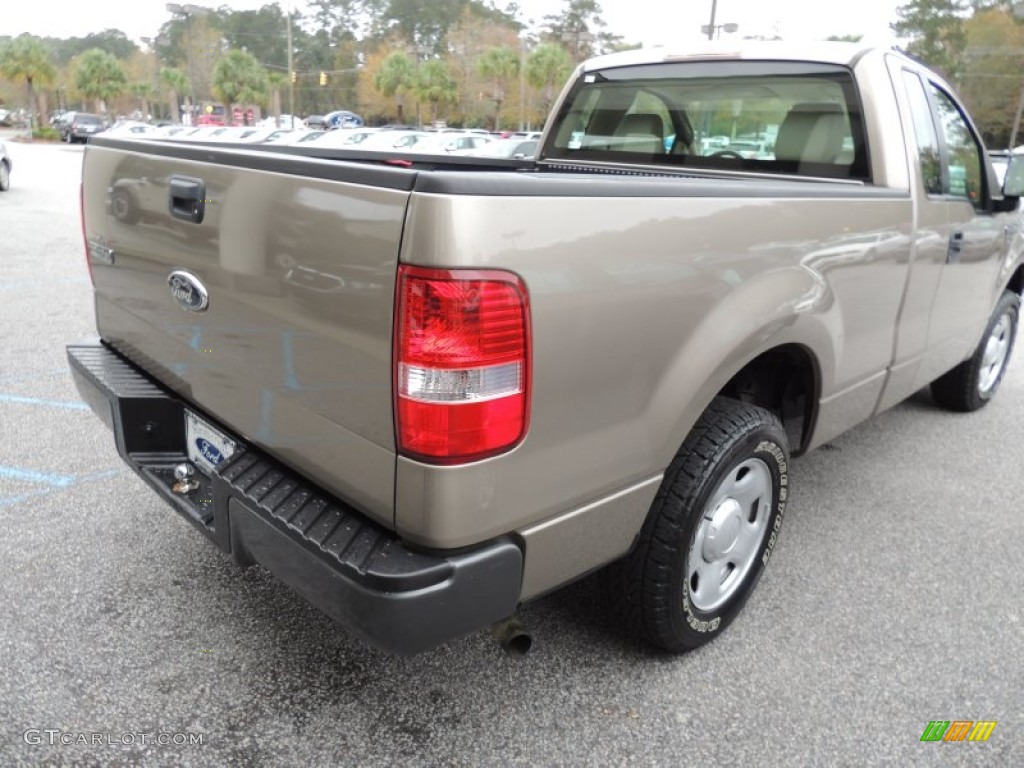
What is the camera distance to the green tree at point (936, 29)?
57972 mm

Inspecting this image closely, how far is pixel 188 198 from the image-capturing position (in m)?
2.09

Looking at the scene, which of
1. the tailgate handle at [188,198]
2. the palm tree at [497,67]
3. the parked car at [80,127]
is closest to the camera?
the tailgate handle at [188,198]

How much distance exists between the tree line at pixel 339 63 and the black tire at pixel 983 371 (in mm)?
38637

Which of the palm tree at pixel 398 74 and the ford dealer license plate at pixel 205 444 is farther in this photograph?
the palm tree at pixel 398 74

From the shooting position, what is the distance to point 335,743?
2.14m

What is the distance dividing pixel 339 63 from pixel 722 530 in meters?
108

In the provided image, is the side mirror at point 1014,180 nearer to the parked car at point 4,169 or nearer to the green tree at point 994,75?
the parked car at point 4,169

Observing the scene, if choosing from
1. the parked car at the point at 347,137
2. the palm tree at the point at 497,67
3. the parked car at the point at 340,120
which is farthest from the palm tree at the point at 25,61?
the parked car at the point at 347,137

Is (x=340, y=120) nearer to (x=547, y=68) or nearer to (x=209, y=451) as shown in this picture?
(x=547, y=68)

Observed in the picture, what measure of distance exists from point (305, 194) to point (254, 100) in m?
71.4

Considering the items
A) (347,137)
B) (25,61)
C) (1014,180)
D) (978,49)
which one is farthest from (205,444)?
(978,49)

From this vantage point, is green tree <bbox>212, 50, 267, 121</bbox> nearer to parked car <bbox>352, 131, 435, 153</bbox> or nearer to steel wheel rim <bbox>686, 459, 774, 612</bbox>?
parked car <bbox>352, 131, 435, 153</bbox>

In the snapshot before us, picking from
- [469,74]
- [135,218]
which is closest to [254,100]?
[469,74]

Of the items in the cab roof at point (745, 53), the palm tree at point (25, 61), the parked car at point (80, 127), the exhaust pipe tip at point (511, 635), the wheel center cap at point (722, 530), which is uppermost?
the palm tree at point (25, 61)
